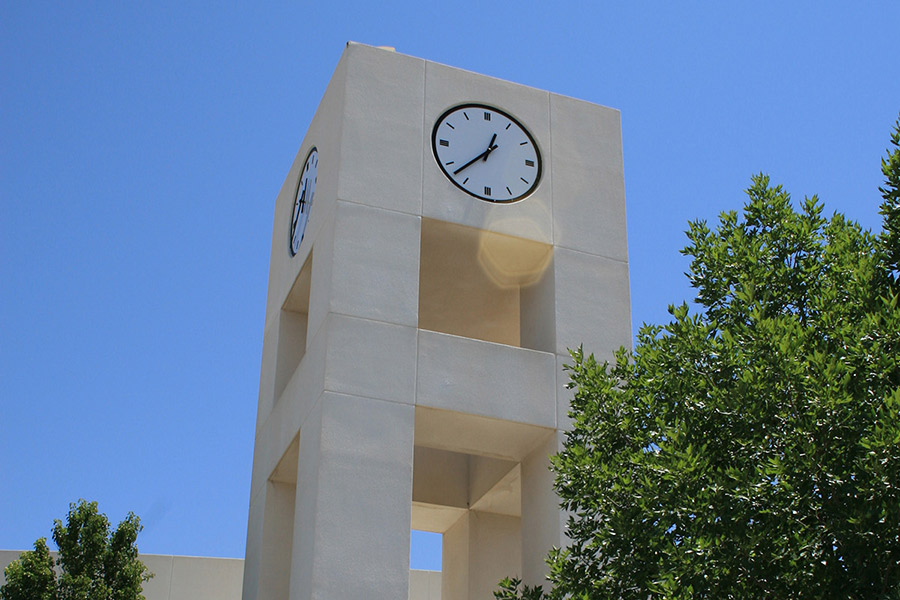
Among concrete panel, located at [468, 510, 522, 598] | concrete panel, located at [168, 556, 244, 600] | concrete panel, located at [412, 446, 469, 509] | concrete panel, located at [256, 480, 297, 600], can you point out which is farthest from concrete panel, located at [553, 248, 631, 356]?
concrete panel, located at [168, 556, 244, 600]

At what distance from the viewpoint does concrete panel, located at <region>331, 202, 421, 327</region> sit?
1827cm

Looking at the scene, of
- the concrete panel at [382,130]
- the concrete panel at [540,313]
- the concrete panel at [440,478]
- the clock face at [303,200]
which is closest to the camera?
the concrete panel at [382,130]

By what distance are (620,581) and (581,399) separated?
226cm

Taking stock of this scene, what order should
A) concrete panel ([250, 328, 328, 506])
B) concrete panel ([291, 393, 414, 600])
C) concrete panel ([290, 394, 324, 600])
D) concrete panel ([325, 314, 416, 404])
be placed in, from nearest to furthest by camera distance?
concrete panel ([291, 393, 414, 600]) < concrete panel ([290, 394, 324, 600]) < concrete panel ([325, 314, 416, 404]) < concrete panel ([250, 328, 328, 506])

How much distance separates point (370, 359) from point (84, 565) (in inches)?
265

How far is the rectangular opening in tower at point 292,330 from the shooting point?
21.0m

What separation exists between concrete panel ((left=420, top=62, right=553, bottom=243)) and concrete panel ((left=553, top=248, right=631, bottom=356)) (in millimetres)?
666

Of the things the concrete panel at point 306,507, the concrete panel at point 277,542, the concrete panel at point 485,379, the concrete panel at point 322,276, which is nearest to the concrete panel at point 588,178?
the concrete panel at point 485,379

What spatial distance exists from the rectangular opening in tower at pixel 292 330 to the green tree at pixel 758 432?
280 inches

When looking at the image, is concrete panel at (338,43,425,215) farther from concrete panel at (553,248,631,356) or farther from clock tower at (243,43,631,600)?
concrete panel at (553,248,631,356)

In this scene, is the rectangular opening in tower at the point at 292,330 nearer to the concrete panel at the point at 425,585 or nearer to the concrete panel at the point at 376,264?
the concrete panel at the point at 376,264

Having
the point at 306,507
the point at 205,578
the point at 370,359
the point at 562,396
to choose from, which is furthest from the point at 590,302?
the point at 205,578

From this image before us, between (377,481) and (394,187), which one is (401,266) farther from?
(377,481)

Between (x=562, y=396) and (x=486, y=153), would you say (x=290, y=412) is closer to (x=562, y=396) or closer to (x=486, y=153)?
(x=562, y=396)
